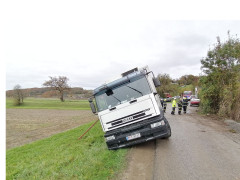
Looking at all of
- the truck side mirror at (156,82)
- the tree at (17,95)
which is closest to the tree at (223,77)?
the truck side mirror at (156,82)

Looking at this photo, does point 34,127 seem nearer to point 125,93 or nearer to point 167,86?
point 125,93

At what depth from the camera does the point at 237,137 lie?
625 centimetres

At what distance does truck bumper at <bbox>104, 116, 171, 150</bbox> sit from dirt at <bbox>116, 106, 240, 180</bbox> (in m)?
0.43

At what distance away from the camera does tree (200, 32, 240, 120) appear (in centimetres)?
1051

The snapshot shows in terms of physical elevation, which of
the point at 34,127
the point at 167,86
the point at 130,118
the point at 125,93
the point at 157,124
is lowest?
the point at 34,127

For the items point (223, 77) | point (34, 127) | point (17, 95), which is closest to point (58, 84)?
point (17, 95)

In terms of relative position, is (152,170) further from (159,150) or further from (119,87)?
(119,87)

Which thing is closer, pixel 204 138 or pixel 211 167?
pixel 211 167

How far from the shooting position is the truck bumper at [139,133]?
497cm

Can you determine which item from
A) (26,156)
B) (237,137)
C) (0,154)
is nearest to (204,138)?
(237,137)

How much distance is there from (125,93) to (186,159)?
9.27 ft

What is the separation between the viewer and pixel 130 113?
5.30m

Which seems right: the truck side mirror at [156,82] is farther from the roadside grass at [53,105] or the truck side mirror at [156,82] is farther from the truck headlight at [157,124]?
the roadside grass at [53,105]

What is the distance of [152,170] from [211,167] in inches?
58.1
